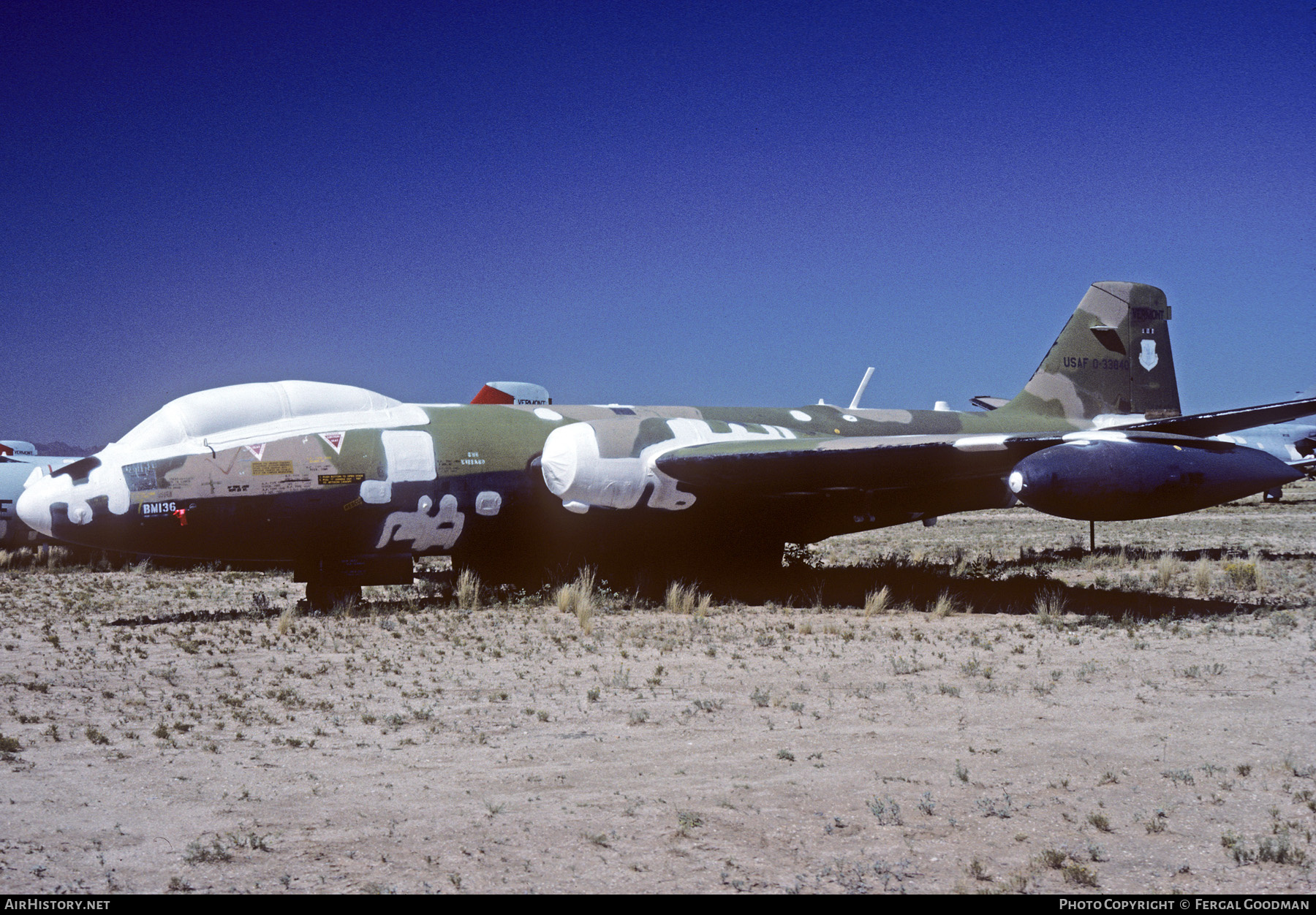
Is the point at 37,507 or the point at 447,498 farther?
the point at 447,498

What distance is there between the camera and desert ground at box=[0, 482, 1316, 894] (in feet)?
16.0

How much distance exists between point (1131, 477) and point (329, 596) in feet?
36.7

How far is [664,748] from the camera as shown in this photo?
703 centimetres

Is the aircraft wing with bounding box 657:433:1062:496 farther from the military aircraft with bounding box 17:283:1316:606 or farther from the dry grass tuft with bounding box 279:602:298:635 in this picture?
the dry grass tuft with bounding box 279:602:298:635

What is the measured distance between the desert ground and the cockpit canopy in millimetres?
2601

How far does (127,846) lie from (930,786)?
4.74 metres

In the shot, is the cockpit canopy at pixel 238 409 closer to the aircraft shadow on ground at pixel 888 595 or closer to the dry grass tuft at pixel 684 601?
the aircraft shadow on ground at pixel 888 595

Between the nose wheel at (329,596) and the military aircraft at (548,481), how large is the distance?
0.04m

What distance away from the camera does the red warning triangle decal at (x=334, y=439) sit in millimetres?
13188

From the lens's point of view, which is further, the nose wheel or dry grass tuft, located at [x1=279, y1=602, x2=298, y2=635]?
the nose wheel

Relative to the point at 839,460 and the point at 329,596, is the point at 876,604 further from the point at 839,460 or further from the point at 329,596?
the point at 329,596

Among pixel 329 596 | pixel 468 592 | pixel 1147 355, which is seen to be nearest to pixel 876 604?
pixel 468 592

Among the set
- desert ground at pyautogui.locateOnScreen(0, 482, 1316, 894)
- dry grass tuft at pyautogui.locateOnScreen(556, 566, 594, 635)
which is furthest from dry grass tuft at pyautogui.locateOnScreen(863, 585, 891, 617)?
dry grass tuft at pyautogui.locateOnScreen(556, 566, 594, 635)
